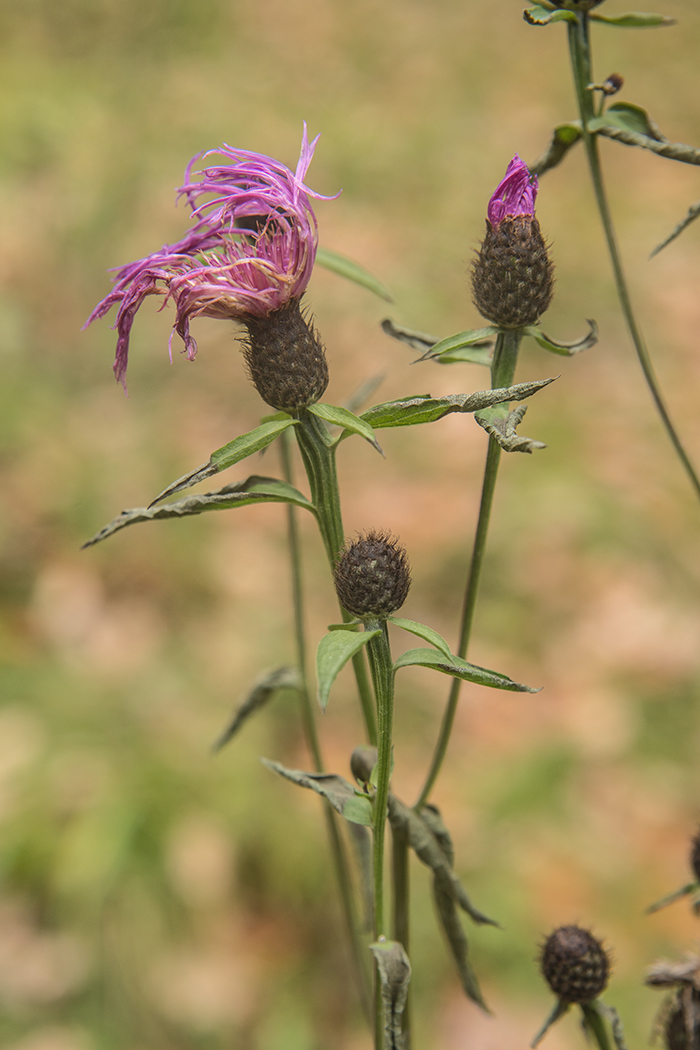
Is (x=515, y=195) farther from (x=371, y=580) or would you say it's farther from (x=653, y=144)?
(x=371, y=580)

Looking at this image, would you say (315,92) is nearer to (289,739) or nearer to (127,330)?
(289,739)

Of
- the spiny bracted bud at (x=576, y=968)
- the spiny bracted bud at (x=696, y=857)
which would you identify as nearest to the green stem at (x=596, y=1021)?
the spiny bracted bud at (x=576, y=968)

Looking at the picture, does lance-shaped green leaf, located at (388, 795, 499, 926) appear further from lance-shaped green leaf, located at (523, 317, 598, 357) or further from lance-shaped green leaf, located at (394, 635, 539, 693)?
lance-shaped green leaf, located at (523, 317, 598, 357)

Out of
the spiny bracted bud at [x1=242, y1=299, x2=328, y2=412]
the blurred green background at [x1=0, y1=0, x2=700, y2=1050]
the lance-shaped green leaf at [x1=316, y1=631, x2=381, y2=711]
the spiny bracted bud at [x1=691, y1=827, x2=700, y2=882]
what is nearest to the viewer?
the lance-shaped green leaf at [x1=316, y1=631, x2=381, y2=711]

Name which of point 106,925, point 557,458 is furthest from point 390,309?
point 106,925

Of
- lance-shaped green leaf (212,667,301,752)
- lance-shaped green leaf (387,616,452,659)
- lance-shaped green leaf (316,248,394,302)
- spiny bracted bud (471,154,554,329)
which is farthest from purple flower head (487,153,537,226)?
lance-shaped green leaf (212,667,301,752)

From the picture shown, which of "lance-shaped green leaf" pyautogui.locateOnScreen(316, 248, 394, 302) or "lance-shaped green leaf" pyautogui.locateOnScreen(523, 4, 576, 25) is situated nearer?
"lance-shaped green leaf" pyautogui.locateOnScreen(523, 4, 576, 25)

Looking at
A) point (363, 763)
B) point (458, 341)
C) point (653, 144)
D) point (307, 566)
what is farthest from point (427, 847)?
point (307, 566)
